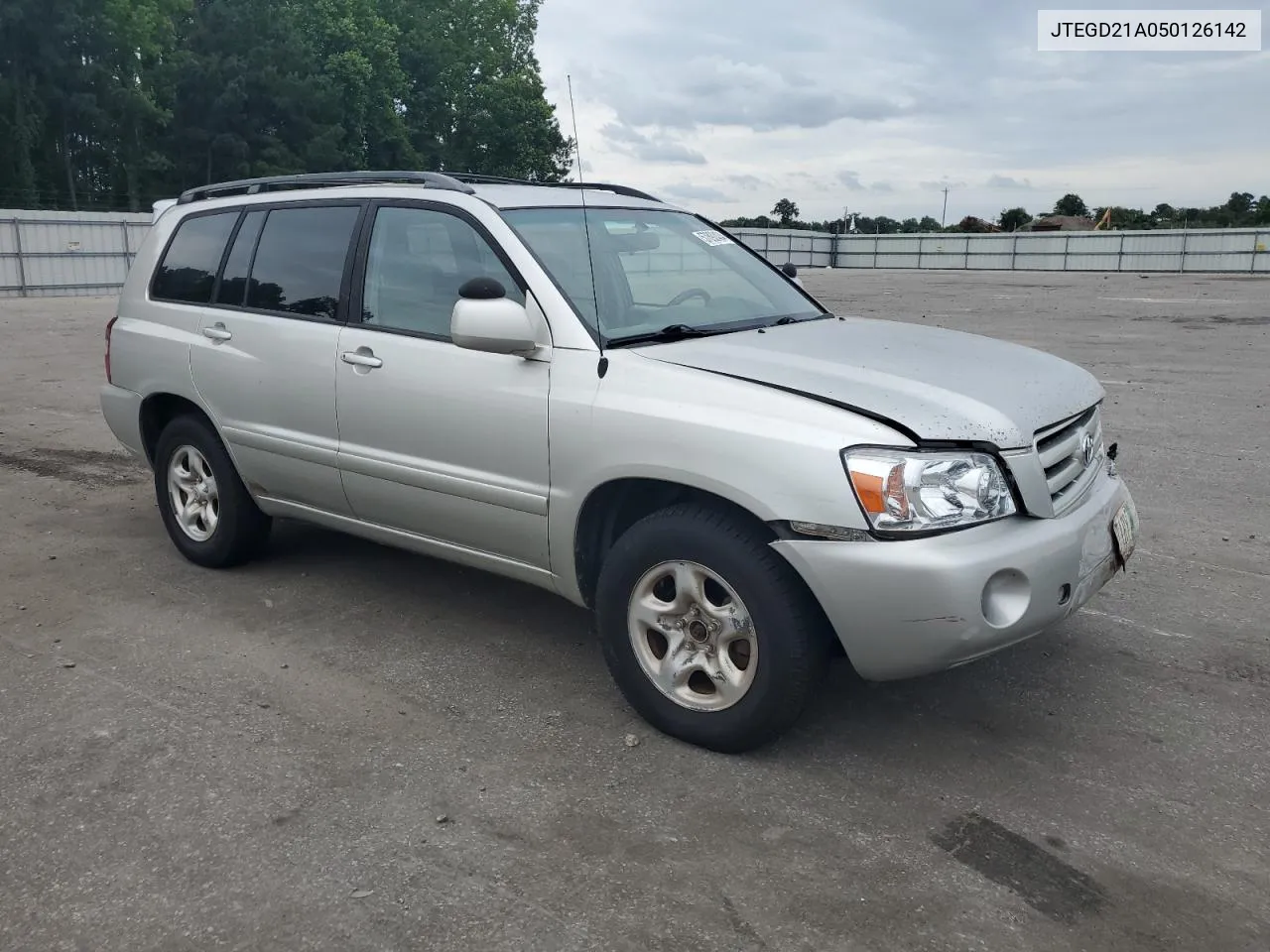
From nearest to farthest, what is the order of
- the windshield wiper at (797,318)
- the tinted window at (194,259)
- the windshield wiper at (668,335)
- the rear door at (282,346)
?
1. the windshield wiper at (668,335)
2. the windshield wiper at (797,318)
3. the rear door at (282,346)
4. the tinted window at (194,259)

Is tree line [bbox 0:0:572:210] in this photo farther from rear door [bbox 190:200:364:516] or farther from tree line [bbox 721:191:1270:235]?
rear door [bbox 190:200:364:516]

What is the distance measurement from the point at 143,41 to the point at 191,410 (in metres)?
55.6

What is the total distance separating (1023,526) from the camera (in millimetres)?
3166

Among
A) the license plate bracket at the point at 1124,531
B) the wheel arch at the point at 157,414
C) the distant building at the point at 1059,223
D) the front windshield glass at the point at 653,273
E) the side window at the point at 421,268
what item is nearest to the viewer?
the license plate bracket at the point at 1124,531

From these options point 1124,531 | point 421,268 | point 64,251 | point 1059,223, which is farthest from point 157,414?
point 1059,223

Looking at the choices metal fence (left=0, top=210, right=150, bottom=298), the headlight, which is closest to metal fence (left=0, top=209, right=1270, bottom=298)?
metal fence (left=0, top=210, right=150, bottom=298)

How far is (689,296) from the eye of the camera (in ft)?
14.1

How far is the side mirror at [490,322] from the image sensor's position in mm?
3607

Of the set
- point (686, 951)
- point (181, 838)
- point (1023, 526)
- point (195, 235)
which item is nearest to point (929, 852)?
point (686, 951)

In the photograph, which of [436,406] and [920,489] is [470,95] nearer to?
[436,406]

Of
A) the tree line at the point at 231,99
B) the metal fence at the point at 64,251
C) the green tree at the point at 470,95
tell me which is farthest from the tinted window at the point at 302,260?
the green tree at the point at 470,95

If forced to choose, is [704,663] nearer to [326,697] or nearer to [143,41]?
[326,697]

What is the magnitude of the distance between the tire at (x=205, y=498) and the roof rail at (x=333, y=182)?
1.11m

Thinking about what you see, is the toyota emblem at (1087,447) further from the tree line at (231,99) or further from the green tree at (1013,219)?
the green tree at (1013,219)
